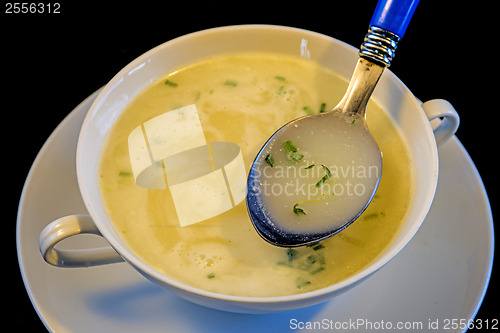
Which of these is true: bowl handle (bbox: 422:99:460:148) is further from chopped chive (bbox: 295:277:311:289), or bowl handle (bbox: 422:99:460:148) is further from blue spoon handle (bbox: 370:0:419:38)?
chopped chive (bbox: 295:277:311:289)

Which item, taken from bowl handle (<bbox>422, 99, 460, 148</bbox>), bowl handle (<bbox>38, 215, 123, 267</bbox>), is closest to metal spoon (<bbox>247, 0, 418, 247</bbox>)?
bowl handle (<bbox>422, 99, 460, 148</bbox>)

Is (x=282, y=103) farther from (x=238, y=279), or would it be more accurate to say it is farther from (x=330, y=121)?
(x=238, y=279)

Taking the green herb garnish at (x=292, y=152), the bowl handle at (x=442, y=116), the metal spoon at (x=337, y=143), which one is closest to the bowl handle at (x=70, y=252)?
the metal spoon at (x=337, y=143)

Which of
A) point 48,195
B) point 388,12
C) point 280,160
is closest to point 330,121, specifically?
point 280,160

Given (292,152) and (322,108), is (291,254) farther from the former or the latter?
(322,108)

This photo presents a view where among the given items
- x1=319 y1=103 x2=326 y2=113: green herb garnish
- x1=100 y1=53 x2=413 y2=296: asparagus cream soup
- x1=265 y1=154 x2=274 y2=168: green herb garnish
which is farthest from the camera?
x1=319 y1=103 x2=326 y2=113: green herb garnish

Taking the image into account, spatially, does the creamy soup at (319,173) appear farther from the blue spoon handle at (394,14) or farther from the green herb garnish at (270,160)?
the blue spoon handle at (394,14)

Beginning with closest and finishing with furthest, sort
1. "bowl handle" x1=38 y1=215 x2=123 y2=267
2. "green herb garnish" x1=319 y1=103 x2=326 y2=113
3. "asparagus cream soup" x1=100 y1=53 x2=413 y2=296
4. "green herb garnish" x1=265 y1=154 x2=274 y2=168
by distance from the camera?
1. "bowl handle" x1=38 y1=215 x2=123 y2=267
2. "asparagus cream soup" x1=100 y1=53 x2=413 y2=296
3. "green herb garnish" x1=265 y1=154 x2=274 y2=168
4. "green herb garnish" x1=319 y1=103 x2=326 y2=113

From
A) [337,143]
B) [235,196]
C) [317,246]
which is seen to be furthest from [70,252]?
[337,143]
